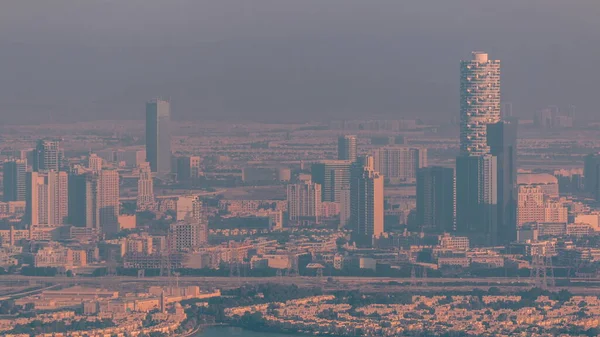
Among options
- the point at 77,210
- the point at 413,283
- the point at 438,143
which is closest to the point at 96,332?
the point at 413,283

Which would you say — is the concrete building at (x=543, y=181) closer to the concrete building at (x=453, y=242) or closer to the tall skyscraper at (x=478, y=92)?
the tall skyscraper at (x=478, y=92)

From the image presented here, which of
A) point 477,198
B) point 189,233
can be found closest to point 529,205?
point 477,198

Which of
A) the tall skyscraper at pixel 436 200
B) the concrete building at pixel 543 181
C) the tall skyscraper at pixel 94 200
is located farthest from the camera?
the concrete building at pixel 543 181

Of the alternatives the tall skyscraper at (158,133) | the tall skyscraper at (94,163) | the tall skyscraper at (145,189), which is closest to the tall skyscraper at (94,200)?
the tall skyscraper at (145,189)

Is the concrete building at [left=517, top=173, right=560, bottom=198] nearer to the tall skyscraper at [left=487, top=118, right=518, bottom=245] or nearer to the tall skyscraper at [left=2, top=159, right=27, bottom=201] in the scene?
the tall skyscraper at [left=487, top=118, right=518, bottom=245]

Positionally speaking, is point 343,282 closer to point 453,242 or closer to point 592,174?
point 453,242
